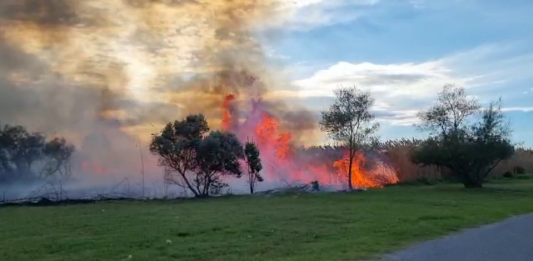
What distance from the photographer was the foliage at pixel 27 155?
4444 centimetres

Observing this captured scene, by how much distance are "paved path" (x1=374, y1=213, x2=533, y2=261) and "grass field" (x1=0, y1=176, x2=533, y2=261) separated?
2.45 feet

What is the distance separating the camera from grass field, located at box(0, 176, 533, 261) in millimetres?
14703

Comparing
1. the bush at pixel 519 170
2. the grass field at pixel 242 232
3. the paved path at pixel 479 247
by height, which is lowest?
the paved path at pixel 479 247

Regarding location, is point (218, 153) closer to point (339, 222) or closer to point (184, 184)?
point (184, 184)

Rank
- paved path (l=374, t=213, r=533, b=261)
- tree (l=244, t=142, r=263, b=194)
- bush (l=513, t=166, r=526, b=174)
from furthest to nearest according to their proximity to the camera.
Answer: bush (l=513, t=166, r=526, b=174) → tree (l=244, t=142, r=263, b=194) → paved path (l=374, t=213, r=533, b=261)

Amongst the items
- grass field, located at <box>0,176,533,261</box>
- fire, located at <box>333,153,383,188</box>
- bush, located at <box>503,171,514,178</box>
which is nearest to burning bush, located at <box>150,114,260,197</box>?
fire, located at <box>333,153,383,188</box>

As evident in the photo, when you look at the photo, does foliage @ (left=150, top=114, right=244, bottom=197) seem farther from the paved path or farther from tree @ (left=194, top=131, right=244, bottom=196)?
the paved path

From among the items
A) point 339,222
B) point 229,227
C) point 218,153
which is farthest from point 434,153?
point 229,227

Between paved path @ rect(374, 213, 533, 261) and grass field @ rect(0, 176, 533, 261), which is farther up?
grass field @ rect(0, 176, 533, 261)

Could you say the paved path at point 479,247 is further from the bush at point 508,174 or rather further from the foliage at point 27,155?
the bush at point 508,174

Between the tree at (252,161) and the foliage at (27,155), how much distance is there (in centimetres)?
1443

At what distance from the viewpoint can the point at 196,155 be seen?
4144 cm

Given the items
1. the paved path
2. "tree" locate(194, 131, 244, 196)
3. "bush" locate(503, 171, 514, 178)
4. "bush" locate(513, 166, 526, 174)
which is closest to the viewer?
the paved path

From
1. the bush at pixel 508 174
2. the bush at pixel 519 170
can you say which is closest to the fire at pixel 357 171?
the bush at pixel 508 174
